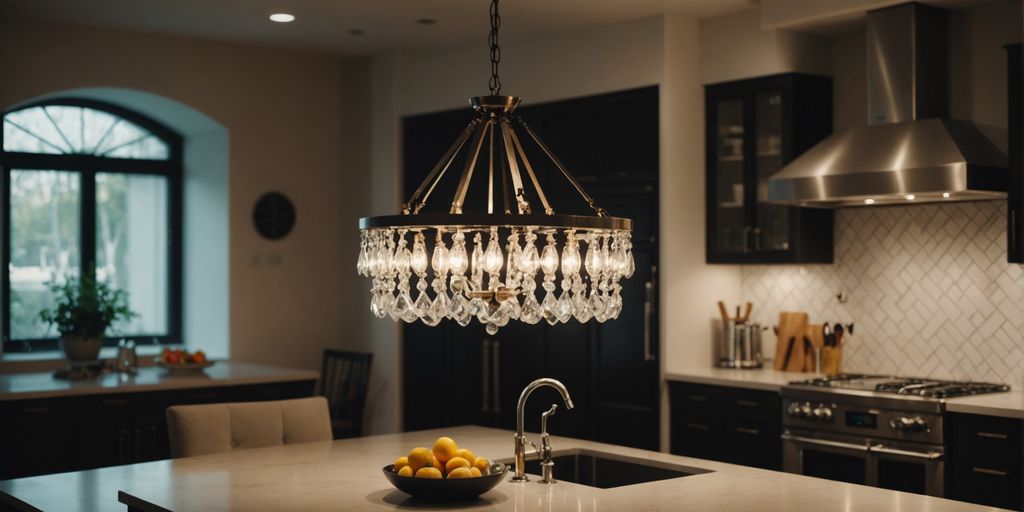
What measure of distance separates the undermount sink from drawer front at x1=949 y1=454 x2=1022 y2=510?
1621mm

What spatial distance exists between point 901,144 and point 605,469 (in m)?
2.20

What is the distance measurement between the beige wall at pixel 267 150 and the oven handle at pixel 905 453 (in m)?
3.72

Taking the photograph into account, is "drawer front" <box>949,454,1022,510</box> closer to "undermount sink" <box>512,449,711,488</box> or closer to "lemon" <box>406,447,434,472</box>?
"undermount sink" <box>512,449,711,488</box>

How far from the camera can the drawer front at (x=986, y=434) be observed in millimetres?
4410

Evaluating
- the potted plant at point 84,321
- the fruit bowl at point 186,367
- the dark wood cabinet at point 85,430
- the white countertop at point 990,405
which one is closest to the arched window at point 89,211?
the potted plant at point 84,321

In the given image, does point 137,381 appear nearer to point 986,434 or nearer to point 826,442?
point 826,442

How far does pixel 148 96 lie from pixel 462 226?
4.45 m

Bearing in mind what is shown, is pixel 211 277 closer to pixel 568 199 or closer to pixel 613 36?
pixel 568 199

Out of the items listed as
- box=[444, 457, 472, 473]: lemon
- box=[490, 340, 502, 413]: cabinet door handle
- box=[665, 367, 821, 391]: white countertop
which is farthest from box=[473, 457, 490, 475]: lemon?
box=[490, 340, 502, 413]: cabinet door handle

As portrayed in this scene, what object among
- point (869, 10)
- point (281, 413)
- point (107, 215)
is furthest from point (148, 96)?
point (869, 10)

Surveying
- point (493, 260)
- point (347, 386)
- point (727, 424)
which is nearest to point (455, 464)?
point (493, 260)

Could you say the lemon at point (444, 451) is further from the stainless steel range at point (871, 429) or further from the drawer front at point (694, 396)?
the drawer front at point (694, 396)

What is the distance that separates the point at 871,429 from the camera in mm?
4891

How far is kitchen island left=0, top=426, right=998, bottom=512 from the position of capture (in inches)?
117
